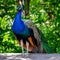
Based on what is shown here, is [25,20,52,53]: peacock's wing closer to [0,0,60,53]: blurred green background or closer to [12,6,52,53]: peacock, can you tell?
[12,6,52,53]: peacock

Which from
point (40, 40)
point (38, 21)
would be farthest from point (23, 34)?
point (38, 21)

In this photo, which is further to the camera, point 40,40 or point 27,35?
point 40,40

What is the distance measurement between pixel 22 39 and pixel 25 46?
149 millimetres

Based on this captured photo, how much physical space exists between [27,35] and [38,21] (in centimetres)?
206

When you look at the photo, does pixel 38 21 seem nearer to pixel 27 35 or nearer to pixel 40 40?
pixel 40 40

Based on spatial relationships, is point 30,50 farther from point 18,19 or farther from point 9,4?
point 9,4

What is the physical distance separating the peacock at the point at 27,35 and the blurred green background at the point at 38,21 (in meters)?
1.50

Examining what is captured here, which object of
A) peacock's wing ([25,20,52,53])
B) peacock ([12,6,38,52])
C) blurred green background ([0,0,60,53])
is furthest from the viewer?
blurred green background ([0,0,60,53])

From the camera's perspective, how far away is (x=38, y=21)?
6422mm

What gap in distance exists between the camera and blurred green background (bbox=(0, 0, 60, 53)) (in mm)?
6297

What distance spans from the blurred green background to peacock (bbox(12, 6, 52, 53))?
1.50 metres

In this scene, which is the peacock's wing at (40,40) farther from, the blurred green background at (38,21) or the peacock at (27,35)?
the blurred green background at (38,21)

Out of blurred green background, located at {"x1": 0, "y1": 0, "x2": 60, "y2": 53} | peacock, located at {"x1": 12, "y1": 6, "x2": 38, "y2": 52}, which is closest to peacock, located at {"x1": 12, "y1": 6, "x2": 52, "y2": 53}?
peacock, located at {"x1": 12, "y1": 6, "x2": 38, "y2": 52}

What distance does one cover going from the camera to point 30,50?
4438mm
